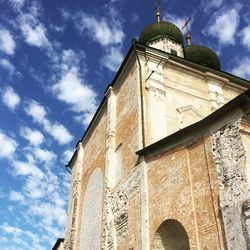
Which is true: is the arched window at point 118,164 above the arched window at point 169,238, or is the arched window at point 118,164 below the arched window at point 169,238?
above

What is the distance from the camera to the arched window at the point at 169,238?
350 inches

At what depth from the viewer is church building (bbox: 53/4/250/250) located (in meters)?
7.50

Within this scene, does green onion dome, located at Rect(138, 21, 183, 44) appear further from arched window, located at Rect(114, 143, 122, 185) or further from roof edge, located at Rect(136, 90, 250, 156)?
roof edge, located at Rect(136, 90, 250, 156)

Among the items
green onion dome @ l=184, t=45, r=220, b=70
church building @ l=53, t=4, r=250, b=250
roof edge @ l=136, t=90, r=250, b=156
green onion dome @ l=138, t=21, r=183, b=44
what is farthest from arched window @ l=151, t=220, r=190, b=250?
green onion dome @ l=138, t=21, r=183, b=44

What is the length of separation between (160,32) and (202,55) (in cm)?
238

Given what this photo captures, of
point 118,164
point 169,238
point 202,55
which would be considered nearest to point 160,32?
point 202,55

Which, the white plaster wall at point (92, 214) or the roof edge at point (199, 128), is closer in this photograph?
the roof edge at point (199, 128)

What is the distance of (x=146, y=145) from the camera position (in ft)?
36.3

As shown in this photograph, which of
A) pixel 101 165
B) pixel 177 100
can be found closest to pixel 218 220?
pixel 177 100

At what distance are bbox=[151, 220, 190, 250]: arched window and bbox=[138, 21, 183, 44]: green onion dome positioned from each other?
10792mm

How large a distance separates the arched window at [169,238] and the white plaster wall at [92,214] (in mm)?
4196

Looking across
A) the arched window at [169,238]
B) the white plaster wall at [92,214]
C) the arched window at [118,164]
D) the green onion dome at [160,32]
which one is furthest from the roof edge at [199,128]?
the green onion dome at [160,32]

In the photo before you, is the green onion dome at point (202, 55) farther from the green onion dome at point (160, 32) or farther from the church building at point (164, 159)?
the green onion dome at point (160, 32)

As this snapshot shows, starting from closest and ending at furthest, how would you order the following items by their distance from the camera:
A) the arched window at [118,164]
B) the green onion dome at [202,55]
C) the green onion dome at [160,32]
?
the arched window at [118,164] < the green onion dome at [202,55] < the green onion dome at [160,32]
